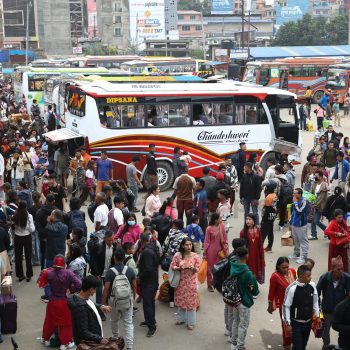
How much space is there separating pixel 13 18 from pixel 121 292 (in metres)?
106

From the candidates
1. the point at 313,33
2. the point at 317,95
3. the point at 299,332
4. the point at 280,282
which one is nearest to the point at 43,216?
the point at 280,282

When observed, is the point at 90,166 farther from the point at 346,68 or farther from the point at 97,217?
the point at 346,68

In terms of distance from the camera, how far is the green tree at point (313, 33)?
9162 centimetres

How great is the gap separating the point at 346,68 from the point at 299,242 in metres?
31.3

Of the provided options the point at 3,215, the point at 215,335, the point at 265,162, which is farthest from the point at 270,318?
the point at 265,162

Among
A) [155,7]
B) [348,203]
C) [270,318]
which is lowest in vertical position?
[270,318]

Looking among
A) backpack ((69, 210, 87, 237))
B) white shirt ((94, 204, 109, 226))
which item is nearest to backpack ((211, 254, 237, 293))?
backpack ((69, 210, 87, 237))

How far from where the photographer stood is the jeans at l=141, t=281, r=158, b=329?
27.8 feet

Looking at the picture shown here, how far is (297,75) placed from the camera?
41.5m

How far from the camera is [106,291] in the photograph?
26.0ft

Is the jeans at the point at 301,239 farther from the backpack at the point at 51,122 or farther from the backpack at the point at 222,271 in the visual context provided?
the backpack at the point at 51,122

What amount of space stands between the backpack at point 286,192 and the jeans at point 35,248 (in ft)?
16.5

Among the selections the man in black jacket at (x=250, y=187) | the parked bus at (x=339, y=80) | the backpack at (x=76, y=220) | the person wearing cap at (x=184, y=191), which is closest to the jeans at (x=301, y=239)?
the man in black jacket at (x=250, y=187)

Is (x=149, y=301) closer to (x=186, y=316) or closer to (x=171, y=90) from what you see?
(x=186, y=316)
